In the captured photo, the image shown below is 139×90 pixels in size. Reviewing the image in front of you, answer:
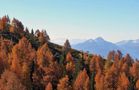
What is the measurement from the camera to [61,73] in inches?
6093

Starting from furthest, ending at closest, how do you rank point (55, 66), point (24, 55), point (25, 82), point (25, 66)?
1. point (24, 55)
2. point (55, 66)
3. point (25, 66)
4. point (25, 82)

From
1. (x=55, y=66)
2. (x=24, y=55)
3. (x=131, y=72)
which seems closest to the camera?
(x=55, y=66)

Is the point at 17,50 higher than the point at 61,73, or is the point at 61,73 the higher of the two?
the point at 17,50

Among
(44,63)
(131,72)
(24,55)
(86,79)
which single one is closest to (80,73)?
(86,79)

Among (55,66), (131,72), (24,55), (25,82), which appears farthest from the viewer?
(131,72)

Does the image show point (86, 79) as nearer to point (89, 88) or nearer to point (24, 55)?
point (89, 88)

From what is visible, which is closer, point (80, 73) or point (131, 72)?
point (80, 73)

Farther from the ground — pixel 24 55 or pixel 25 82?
pixel 24 55

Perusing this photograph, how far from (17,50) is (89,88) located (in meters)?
40.2

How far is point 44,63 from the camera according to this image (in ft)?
510

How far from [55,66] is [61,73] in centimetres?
541

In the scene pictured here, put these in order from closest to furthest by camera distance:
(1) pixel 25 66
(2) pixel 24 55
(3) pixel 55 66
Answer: (1) pixel 25 66, (3) pixel 55 66, (2) pixel 24 55

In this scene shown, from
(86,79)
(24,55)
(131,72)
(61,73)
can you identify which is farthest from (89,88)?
(131,72)

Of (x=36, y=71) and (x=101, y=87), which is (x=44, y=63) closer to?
(x=36, y=71)
